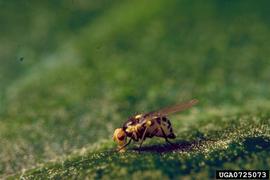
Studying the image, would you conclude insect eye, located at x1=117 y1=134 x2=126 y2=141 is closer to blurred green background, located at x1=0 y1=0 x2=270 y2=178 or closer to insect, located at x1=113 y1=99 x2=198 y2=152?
insect, located at x1=113 y1=99 x2=198 y2=152

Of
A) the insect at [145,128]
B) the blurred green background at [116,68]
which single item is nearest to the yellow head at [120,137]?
the insect at [145,128]

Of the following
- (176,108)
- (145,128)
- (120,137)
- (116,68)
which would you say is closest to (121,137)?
(120,137)

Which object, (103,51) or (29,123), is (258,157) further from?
(103,51)

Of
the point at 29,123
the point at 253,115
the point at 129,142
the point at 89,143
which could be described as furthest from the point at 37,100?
the point at 253,115

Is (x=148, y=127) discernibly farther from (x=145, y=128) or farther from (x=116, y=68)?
(x=116, y=68)

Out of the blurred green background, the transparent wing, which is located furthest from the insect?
the blurred green background

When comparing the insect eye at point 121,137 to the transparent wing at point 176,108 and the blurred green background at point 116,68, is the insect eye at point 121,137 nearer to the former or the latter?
the transparent wing at point 176,108
